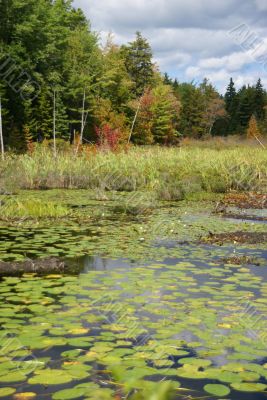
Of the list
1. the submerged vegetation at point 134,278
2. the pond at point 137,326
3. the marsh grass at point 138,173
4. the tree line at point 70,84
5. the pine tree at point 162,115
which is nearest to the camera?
the pond at point 137,326

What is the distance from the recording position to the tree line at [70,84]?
25.3 meters

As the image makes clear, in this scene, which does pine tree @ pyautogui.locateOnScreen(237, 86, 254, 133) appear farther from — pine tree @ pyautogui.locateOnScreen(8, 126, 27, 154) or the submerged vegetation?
the submerged vegetation

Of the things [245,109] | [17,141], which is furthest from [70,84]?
[245,109]

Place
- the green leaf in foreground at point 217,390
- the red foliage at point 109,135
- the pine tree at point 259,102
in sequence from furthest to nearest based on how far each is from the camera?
1. the pine tree at point 259,102
2. the red foliage at point 109,135
3. the green leaf in foreground at point 217,390

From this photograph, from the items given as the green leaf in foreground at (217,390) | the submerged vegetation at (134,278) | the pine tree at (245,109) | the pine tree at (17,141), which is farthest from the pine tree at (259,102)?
the green leaf in foreground at (217,390)

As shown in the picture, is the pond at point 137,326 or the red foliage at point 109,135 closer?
the pond at point 137,326

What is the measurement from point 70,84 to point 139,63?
35.3 feet

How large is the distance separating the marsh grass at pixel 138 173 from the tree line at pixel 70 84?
669 cm

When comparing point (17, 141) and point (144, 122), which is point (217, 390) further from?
point (144, 122)

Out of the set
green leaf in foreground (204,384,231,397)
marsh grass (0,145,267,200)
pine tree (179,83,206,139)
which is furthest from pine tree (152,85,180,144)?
green leaf in foreground (204,384,231,397)

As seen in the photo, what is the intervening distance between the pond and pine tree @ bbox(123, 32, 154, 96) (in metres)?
33.9

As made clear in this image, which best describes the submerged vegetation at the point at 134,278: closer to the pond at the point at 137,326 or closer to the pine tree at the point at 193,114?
the pond at the point at 137,326

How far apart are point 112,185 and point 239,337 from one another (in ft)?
40.1

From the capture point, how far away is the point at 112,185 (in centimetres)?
1569
